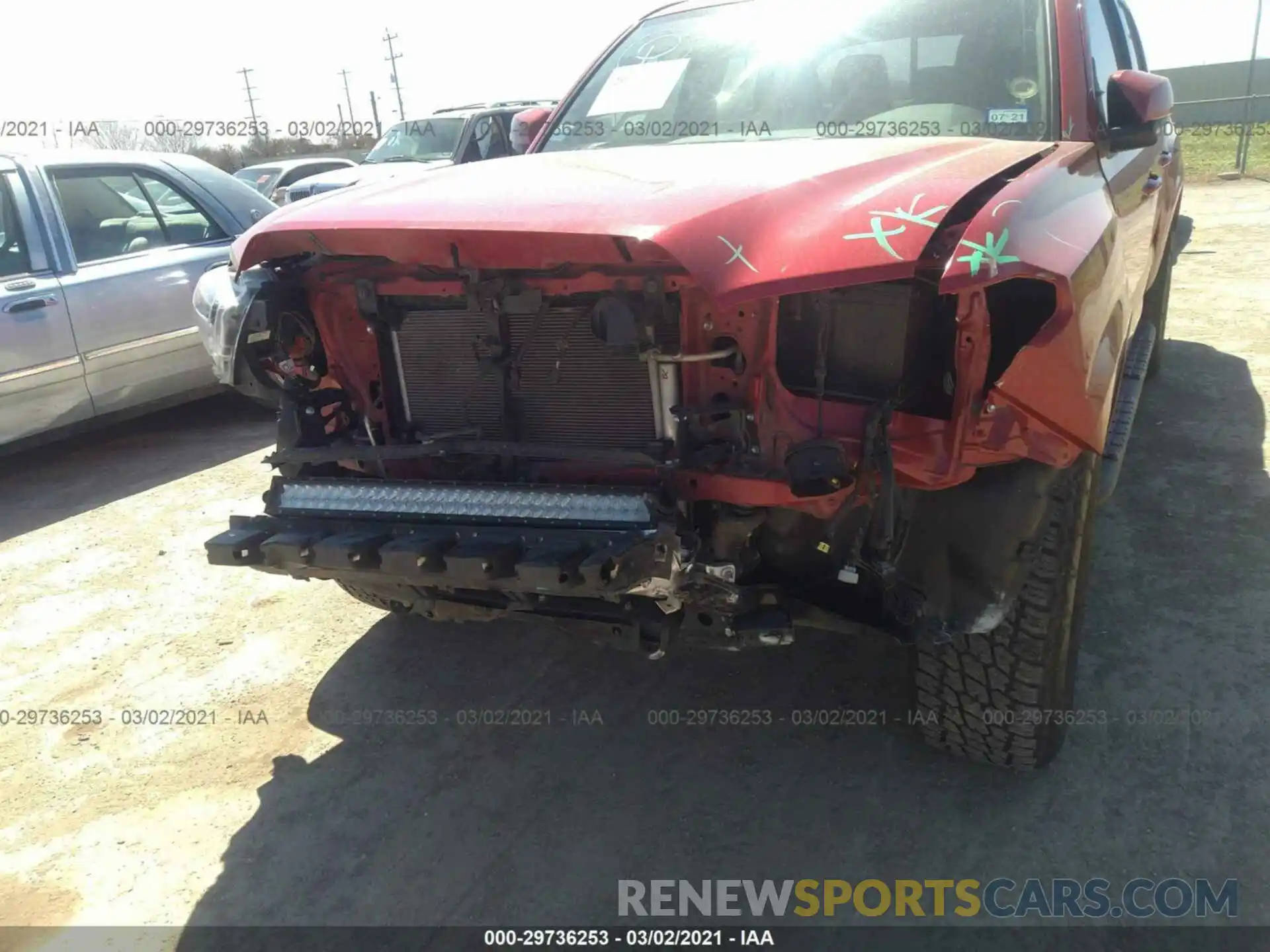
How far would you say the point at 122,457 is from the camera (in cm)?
562

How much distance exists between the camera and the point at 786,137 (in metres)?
2.88

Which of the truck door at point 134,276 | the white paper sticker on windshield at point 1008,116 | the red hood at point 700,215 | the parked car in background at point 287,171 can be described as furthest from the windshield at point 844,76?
the parked car in background at point 287,171

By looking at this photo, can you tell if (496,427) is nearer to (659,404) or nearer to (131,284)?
(659,404)

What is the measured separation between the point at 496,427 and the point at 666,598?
2.28 feet

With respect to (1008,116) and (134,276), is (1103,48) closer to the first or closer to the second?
(1008,116)

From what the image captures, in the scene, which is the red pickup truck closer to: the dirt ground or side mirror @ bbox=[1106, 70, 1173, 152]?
side mirror @ bbox=[1106, 70, 1173, 152]

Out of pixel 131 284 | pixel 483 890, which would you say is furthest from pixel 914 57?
pixel 131 284

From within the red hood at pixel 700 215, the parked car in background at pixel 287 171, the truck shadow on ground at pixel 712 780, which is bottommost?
the truck shadow on ground at pixel 712 780

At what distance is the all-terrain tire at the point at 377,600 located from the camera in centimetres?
284

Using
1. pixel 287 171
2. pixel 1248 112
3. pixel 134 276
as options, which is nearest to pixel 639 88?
pixel 134 276

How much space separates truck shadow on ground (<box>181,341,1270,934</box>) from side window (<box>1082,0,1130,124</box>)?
1.63 m

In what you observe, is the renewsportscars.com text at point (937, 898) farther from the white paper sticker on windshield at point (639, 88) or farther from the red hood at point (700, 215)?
the white paper sticker on windshield at point (639, 88)

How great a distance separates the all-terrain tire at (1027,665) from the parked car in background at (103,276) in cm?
459

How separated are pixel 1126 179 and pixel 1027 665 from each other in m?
1.66
